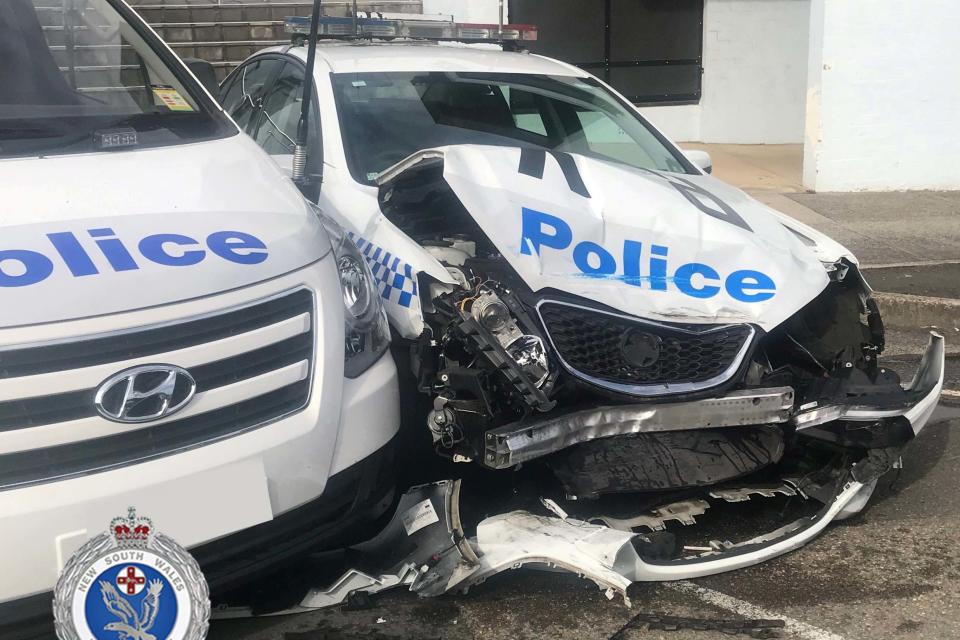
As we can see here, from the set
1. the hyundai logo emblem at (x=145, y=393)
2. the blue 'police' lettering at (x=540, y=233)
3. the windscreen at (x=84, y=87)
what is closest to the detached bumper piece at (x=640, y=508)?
the blue 'police' lettering at (x=540, y=233)

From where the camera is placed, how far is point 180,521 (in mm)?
2453

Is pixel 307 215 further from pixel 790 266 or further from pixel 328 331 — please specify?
pixel 790 266

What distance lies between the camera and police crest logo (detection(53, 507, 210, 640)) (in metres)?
2.00

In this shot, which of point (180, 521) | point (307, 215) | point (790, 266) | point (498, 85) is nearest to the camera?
point (180, 521)

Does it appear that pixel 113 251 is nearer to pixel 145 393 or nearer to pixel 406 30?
pixel 145 393

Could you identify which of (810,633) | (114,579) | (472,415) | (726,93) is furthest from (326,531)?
(726,93)

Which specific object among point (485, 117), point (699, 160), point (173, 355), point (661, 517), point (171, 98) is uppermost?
point (171, 98)

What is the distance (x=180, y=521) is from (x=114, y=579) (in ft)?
1.45

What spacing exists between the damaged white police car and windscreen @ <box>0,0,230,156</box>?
76cm

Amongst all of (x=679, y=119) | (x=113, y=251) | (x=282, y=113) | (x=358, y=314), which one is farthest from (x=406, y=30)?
(x=679, y=119)

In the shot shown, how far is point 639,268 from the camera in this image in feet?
11.2

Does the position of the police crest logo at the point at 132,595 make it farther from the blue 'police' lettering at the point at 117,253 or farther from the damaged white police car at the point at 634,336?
the damaged white police car at the point at 634,336

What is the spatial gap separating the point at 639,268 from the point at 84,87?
2.01 metres

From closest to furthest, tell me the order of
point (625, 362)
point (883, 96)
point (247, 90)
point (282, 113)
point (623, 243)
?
point (625, 362) → point (623, 243) → point (282, 113) → point (247, 90) → point (883, 96)
